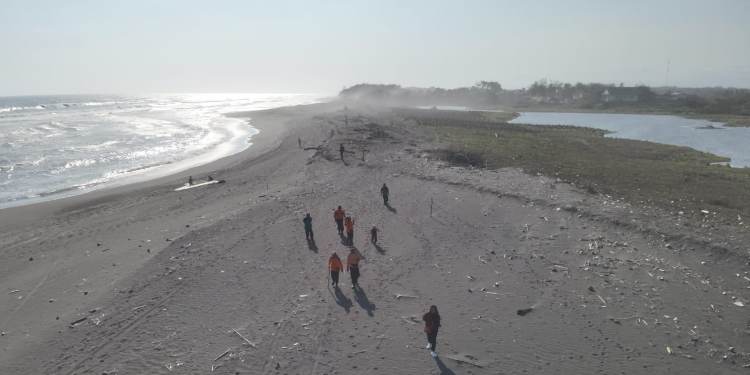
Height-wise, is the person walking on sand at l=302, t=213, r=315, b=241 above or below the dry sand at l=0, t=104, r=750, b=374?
above

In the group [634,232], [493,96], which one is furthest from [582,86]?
[634,232]

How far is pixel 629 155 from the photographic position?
38.4 m

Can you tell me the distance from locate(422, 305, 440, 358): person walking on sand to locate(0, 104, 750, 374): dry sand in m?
0.27

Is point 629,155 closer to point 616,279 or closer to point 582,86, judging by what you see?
point 616,279

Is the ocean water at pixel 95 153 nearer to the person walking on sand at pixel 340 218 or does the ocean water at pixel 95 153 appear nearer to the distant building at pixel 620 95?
the person walking on sand at pixel 340 218

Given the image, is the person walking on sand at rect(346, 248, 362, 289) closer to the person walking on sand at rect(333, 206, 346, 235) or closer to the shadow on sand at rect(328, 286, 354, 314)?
the shadow on sand at rect(328, 286, 354, 314)

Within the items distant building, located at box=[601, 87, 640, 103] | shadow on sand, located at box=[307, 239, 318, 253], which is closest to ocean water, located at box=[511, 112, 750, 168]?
shadow on sand, located at box=[307, 239, 318, 253]

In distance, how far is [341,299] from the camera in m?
Result: 12.4

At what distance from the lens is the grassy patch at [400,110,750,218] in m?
21.6

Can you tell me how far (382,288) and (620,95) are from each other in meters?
144

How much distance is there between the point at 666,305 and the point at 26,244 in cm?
2358

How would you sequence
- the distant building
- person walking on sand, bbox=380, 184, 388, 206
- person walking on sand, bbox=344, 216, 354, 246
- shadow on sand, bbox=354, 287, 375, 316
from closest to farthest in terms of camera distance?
shadow on sand, bbox=354, 287, 375, 316 → person walking on sand, bbox=344, 216, 354, 246 → person walking on sand, bbox=380, 184, 388, 206 → the distant building

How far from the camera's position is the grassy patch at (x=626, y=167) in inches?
850

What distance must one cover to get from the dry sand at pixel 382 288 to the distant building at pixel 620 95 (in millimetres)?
123178
